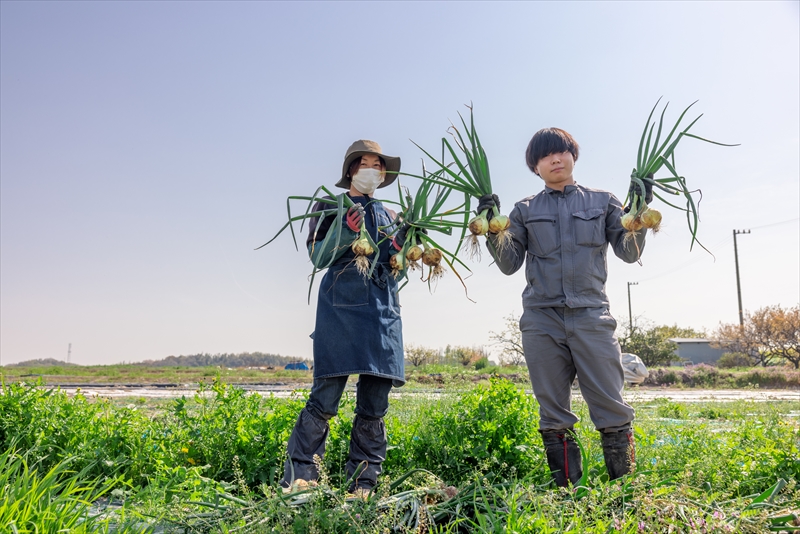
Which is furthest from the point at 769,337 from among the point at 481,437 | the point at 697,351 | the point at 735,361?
the point at 481,437

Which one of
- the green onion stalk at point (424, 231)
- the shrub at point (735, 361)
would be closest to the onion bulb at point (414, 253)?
the green onion stalk at point (424, 231)

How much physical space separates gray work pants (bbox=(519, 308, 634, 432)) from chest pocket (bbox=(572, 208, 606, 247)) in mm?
362

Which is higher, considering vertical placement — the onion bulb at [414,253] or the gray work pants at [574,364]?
the onion bulb at [414,253]

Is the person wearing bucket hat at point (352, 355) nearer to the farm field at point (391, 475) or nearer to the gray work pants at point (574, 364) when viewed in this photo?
the farm field at point (391, 475)

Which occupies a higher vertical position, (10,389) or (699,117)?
(699,117)

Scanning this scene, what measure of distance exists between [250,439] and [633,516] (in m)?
2.47

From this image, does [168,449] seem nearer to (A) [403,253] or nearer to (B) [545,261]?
(A) [403,253]

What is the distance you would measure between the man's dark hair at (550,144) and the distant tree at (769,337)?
2819cm

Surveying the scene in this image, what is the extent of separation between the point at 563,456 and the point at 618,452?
263 mm

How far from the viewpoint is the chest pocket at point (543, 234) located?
3.02 metres

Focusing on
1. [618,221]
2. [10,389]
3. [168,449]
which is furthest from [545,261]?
[10,389]

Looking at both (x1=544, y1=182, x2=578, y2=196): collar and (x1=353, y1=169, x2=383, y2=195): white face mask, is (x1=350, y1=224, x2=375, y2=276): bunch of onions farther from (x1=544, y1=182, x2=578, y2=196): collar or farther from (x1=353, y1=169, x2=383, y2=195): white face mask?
(x1=544, y1=182, x2=578, y2=196): collar

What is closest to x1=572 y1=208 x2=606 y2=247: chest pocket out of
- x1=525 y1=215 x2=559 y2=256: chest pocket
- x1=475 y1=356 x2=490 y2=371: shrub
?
x1=525 y1=215 x2=559 y2=256: chest pocket

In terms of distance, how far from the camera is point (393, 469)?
11.4 ft
